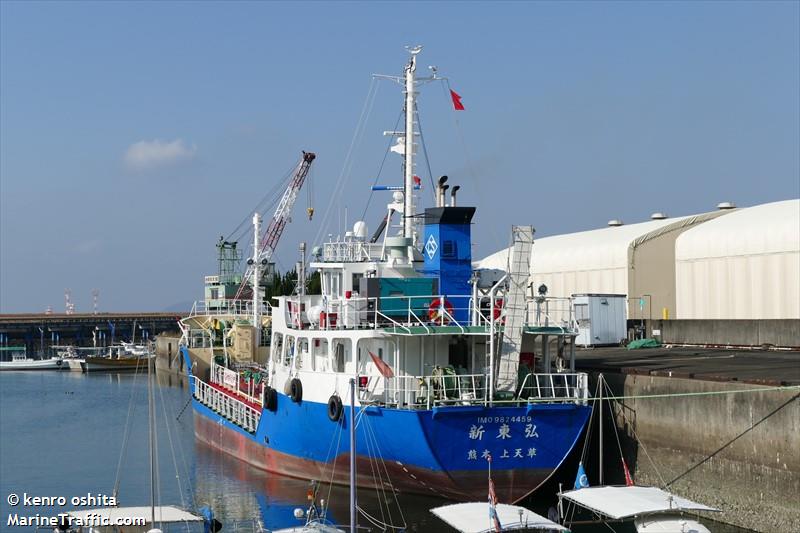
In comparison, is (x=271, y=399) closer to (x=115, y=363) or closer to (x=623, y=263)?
(x=623, y=263)

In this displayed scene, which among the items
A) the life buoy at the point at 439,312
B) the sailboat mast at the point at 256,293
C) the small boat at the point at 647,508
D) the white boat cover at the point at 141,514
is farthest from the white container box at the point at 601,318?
the white boat cover at the point at 141,514

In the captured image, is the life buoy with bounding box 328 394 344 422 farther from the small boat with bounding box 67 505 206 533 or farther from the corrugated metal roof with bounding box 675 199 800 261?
the corrugated metal roof with bounding box 675 199 800 261

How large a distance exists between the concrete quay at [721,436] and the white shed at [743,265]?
13.3 meters

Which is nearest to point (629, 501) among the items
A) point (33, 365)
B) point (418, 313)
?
point (418, 313)

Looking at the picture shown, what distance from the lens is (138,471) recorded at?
129ft

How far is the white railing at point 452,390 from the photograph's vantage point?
1081 inches

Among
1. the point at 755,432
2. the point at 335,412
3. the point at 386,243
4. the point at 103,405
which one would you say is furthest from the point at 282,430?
the point at 103,405

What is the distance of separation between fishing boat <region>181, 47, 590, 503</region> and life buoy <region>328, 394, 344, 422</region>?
35 mm

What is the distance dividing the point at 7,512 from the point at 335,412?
461 inches

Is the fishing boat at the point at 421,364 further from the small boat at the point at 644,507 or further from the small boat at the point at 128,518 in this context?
the small boat at the point at 128,518

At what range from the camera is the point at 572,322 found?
29.9 m

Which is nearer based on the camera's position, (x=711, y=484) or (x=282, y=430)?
(x=711, y=484)

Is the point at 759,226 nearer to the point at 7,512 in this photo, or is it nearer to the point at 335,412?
the point at 335,412

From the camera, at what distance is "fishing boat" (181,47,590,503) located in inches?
1077
